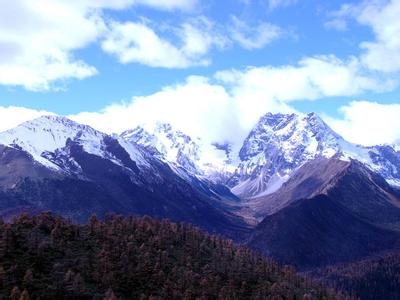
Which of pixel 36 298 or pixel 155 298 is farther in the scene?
pixel 155 298

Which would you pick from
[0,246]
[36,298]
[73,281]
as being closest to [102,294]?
[73,281]

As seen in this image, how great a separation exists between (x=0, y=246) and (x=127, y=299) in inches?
1740

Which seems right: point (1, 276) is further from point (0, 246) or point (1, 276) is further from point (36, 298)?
point (0, 246)

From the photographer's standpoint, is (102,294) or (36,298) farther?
(102,294)

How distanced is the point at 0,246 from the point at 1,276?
24258 mm

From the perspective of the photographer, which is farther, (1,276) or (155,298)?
(155,298)

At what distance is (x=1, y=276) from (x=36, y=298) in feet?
39.0

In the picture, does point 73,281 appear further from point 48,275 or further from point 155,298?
point 155,298

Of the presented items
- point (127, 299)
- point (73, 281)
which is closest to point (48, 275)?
point (73, 281)

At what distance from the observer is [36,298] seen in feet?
572

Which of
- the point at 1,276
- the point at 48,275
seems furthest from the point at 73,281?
the point at 1,276

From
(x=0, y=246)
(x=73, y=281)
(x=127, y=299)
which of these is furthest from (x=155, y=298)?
(x=0, y=246)

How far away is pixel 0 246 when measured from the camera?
19775cm

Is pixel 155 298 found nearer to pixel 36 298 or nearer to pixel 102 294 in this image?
pixel 102 294
